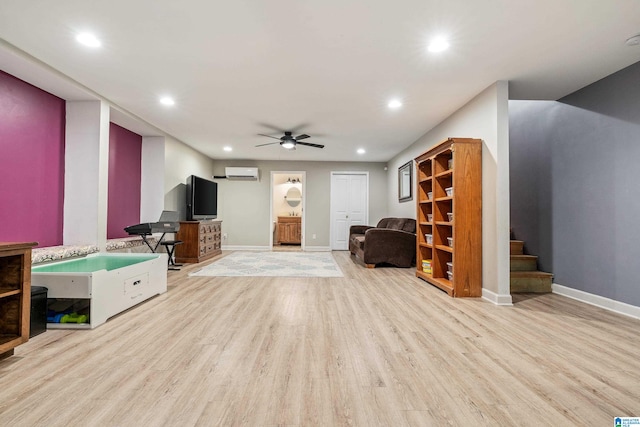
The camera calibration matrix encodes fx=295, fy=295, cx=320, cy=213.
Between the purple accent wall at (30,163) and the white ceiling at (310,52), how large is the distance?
0.22 m

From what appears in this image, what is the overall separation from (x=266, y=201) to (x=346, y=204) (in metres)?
2.14

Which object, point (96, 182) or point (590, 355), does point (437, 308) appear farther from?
point (96, 182)

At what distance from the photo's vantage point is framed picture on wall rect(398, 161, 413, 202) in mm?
5927

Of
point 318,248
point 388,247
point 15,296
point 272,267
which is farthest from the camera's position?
point 318,248

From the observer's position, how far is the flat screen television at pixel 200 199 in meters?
5.95

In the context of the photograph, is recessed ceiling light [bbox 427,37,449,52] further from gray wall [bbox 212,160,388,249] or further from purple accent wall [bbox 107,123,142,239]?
gray wall [bbox 212,160,388,249]

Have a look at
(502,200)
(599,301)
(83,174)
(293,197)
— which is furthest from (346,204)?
(83,174)

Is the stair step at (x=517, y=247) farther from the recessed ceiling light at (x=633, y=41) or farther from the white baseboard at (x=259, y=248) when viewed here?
the white baseboard at (x=259, y=248)

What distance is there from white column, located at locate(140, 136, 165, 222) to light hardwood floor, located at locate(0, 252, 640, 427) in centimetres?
289

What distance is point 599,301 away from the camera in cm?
304

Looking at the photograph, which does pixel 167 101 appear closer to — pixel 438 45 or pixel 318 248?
pixel 438 45

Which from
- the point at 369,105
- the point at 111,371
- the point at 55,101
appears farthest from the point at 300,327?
the point at 55,101

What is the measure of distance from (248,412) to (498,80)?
370 centimetres

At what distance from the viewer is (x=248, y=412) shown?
1309 mm
